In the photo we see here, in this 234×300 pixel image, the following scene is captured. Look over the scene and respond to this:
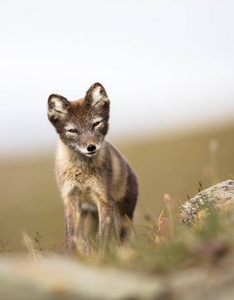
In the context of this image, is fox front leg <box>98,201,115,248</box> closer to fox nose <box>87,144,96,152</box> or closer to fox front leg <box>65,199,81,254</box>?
fox front leg <box>65,199,81,254</box>

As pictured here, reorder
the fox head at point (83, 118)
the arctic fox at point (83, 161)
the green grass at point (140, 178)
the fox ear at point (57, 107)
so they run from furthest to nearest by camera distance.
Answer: the green grass at point (140, 178) → the fox ear at point (57, 107) → the arctic fox at point (83, 161) → the fox head at point (83, 118)

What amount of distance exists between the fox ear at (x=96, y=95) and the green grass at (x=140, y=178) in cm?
573

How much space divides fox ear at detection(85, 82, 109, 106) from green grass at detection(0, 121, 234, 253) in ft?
18.8

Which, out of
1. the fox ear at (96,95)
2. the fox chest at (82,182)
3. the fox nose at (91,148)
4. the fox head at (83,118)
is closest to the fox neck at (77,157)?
the fox chest at (82,182)

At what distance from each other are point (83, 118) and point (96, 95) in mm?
464

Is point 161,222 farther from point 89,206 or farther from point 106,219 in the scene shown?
point 89,206

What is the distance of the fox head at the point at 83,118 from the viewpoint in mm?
5656

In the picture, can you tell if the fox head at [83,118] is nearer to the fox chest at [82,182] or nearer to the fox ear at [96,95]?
the fox ear at [96,95]

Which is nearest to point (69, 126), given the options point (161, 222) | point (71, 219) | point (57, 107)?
point (57, 107)

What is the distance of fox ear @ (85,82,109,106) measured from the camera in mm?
5992

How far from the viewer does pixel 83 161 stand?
607cm

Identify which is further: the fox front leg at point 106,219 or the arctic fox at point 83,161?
the fox front leg at point 106,219

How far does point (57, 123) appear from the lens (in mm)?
5977

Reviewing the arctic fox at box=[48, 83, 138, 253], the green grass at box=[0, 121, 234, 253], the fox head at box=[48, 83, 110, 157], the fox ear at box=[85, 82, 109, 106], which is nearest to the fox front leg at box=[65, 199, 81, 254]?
the arctic fox at box=[48, 83, 138, 253]
